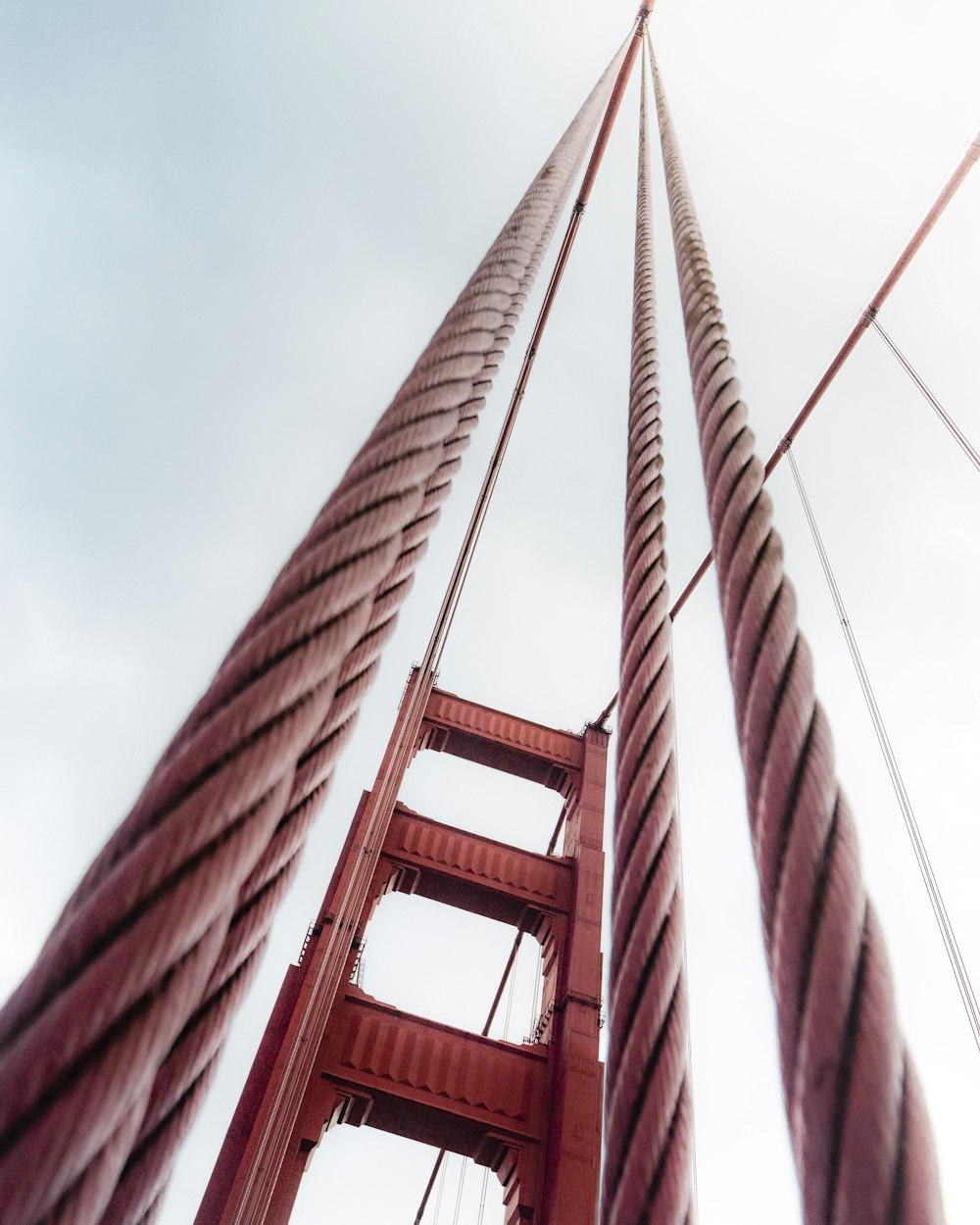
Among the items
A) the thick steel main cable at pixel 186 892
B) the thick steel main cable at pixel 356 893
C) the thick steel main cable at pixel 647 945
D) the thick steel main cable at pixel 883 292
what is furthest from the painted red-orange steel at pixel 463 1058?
the thick steel main cable at pixel 186 892

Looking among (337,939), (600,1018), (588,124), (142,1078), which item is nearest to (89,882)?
(142,1078)

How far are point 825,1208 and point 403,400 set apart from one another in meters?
0.46

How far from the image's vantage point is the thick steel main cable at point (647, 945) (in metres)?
0.38

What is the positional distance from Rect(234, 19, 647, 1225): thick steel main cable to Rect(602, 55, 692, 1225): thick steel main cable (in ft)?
8.80

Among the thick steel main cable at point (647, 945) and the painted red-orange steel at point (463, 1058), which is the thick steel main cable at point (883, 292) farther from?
the painted red-orange steel at point (463, 1058)

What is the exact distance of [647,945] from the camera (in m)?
0.46

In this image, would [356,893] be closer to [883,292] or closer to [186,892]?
[883,292]

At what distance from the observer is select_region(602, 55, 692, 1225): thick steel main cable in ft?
1.25

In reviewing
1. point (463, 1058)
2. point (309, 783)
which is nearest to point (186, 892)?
point (309, 783)

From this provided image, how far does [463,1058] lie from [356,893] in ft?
5.93

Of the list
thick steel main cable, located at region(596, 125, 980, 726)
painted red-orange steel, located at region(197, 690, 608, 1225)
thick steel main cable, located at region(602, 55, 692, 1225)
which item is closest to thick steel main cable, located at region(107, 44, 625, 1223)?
thick steel main cable, located at region(602, 55, 692, 1225)

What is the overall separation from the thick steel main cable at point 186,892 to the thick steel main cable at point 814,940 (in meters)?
0.23

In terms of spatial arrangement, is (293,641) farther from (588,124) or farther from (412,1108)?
(412,1108)

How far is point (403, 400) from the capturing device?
508 millimetres
